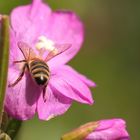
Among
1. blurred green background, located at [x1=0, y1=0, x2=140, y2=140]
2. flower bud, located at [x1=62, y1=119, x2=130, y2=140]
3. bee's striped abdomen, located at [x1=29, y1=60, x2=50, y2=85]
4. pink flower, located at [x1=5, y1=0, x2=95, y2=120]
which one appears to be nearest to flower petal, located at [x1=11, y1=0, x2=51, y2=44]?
pink flower, located at [x1=5, y1=0, x2=95, y2=120]

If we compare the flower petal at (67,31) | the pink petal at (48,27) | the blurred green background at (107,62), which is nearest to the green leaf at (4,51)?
the pink petal at (48,27)

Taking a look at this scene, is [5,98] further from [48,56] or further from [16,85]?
[48,56]

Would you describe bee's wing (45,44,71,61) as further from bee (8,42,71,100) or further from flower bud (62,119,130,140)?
flower bud (62,119,130,140)

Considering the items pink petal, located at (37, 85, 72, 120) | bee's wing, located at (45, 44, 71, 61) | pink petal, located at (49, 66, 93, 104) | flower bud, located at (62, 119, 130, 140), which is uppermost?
bee's wing, located at (45, 44, 71, 61)

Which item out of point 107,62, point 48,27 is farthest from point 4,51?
point 107,62

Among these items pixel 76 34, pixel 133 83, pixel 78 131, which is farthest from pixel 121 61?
pixel 78 131

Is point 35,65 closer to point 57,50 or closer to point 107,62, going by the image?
point 57,50
